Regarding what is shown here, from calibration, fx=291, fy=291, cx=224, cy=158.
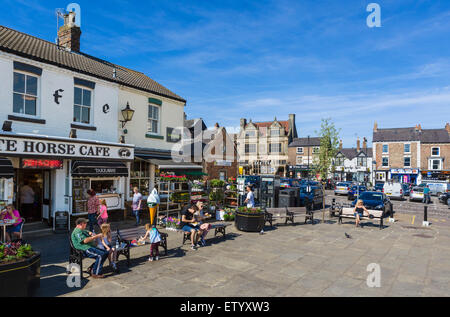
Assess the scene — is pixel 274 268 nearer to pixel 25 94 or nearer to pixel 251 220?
pixel 251 220

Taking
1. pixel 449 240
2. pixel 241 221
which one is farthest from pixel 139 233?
pixel 449 240

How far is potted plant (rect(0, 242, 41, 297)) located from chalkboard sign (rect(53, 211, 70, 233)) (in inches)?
230

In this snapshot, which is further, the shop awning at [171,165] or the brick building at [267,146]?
the brick building at [267,146]

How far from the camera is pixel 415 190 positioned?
94.3 ft

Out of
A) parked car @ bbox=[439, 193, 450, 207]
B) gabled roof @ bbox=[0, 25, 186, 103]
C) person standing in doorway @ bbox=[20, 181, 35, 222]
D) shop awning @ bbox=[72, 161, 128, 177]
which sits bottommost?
parked car @ bbox=[439, 193, 450, 207]

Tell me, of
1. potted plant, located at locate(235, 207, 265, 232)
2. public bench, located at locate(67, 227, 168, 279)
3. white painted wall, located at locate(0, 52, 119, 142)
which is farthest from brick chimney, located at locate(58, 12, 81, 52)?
potted plant, located at locate(235, 207, 265, 232)

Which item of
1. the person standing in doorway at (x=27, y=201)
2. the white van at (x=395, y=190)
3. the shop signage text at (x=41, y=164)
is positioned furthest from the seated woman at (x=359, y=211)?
the white van at (x=395, y=190)

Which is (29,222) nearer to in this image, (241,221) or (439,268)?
(241,221)

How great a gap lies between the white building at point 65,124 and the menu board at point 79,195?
0.04m

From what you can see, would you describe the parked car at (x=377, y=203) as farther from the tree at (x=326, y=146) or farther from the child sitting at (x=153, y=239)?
the child sitting at (x=153, y=239)

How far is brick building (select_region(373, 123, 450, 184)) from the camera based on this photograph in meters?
50.0

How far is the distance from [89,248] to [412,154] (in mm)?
58239

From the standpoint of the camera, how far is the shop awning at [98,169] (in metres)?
11.5

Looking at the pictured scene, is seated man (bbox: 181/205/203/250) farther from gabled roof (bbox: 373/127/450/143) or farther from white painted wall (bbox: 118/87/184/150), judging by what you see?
gabled roof (bbox: 373/127/450/143)
